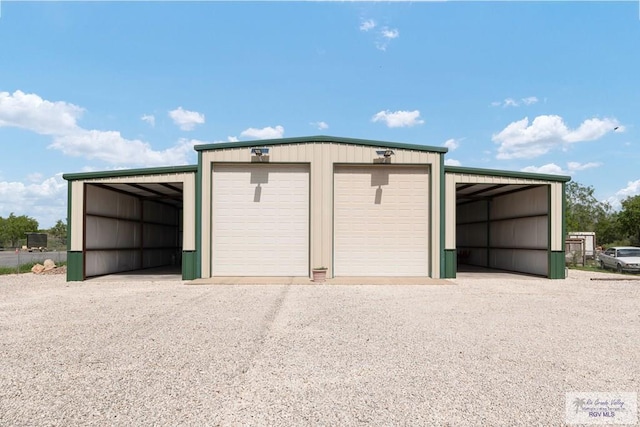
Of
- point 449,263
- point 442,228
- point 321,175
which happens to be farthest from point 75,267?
point 449,263

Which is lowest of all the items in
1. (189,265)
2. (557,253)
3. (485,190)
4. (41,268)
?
(41,268)

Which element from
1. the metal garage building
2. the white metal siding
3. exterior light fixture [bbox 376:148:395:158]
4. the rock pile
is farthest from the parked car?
the rock pile

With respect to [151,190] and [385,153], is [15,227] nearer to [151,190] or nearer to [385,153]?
[151,190]

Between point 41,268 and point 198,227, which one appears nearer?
point 198,227

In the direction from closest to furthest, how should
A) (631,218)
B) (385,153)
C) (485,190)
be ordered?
(385,153) < (485,190) < (631,218)

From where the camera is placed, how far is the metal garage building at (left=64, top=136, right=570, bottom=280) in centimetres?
1545

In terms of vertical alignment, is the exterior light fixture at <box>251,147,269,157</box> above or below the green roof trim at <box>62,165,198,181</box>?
above

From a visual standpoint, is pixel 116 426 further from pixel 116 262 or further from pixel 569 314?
pixel 116 262

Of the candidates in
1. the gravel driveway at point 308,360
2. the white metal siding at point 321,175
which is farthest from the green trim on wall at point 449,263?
the gravel driveway at point 308,360

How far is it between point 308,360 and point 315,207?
10.4 meters

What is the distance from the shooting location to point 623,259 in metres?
19.9

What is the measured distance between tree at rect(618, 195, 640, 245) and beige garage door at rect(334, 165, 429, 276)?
4380 cm

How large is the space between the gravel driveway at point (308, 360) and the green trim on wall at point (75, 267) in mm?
5205

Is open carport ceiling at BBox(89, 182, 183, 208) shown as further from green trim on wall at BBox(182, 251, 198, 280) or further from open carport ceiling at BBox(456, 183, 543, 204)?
open carport ceiling at BBox(456, 183, 543, 204)
